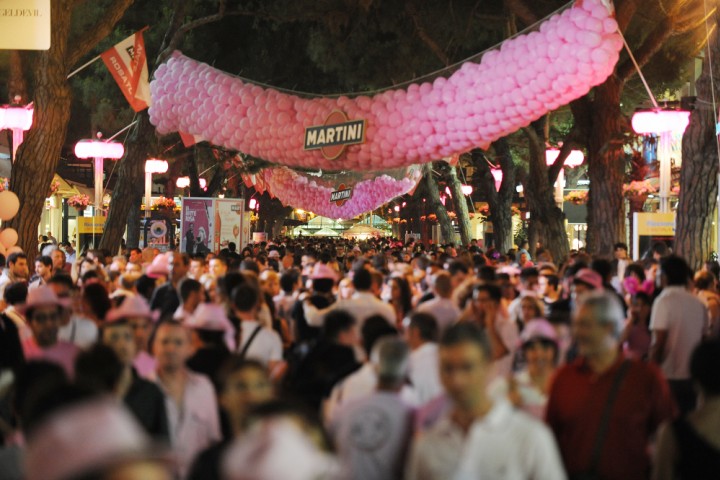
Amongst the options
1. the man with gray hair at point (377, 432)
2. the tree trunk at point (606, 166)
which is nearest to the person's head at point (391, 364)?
the man with gray hair at point (377, 432)

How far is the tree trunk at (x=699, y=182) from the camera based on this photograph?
14.2 m

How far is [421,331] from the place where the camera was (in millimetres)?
7191

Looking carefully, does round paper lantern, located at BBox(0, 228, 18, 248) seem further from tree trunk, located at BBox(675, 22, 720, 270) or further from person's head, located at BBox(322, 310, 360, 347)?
person's head, located at BBox(322, 310, 360, 347)

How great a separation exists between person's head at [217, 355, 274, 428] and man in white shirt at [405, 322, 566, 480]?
0.82 metres

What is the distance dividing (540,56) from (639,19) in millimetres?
11220

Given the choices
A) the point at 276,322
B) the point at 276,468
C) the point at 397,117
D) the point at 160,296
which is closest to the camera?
the point at 276,468

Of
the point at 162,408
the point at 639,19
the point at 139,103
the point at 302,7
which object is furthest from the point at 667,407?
the point at 639,19

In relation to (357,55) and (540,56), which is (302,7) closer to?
(357,55)

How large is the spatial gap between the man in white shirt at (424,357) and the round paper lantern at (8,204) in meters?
10.4

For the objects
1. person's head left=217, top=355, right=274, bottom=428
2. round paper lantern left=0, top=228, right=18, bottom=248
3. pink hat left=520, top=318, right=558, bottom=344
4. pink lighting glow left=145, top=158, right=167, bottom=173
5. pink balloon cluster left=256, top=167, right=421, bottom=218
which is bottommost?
person's head left=217, top=355, right=274, bottom=428

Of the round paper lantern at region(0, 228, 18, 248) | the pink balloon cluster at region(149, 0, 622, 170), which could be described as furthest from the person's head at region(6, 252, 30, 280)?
the pink balloon cluster at region(149, 0, 622, 170)

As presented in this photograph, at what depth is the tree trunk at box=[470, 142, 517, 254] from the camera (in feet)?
103

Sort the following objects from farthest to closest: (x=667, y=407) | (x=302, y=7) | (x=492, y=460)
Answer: (x=302, y=7)
(x=667, y=407)
(x=492, y=460)

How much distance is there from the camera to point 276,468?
107 inches
